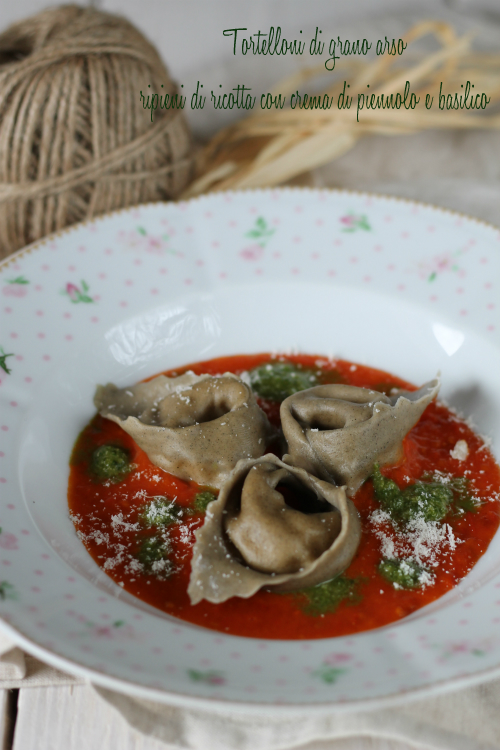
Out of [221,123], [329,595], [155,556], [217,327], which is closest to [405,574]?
[329,595]

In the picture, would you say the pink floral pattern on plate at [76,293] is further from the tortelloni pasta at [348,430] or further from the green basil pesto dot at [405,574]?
the green basil pesto dot at [405,574]

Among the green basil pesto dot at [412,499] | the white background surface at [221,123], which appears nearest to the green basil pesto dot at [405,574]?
the green basil pesto dot at [412,499]

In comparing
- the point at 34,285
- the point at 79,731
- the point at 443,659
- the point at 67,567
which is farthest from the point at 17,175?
the point at 443,659

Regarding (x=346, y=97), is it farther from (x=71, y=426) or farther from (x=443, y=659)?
(x=443, y=659)

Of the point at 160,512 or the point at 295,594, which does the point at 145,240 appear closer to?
the point at 160,512

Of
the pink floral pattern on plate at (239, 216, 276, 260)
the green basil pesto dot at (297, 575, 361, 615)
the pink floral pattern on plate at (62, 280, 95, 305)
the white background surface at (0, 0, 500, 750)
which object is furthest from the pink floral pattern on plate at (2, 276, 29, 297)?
the green basil pesto dot at (297, 575, 361, 615)

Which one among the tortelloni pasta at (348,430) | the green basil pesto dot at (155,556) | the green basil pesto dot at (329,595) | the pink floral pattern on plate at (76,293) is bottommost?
the green basil pesto dot at (155,556)

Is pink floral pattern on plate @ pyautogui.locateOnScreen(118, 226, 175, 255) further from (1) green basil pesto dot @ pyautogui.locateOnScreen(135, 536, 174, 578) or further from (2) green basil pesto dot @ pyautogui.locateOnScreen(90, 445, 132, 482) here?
(1) green basil pesto dot @ pyautogui.locateOnScreen(135, 536, 174, 578)
